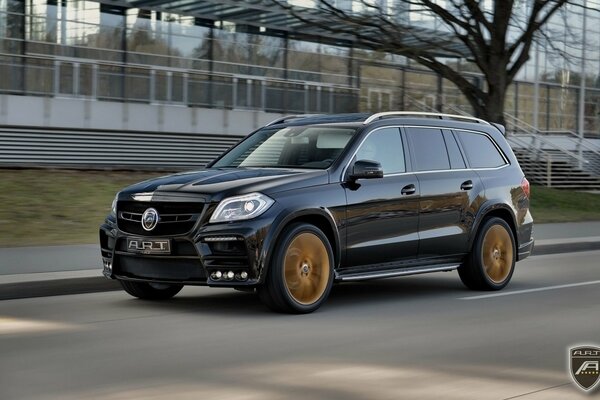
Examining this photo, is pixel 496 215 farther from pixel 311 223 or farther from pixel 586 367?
pixel 586 367

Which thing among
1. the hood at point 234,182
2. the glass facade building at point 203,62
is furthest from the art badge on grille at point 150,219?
the glass facade building at point 203,62

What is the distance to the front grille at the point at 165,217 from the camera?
28.7 ft

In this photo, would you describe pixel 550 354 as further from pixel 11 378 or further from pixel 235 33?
pixel 235 33

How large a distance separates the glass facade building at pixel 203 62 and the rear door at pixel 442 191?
45.6ft

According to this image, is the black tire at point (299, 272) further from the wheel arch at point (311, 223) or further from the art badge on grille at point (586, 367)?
the art badge on grille at point (586, 367)

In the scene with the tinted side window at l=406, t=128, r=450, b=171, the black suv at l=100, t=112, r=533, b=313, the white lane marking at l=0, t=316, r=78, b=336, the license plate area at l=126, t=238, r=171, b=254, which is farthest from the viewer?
the tinted side window at l=406, t=128, r=450, b=171

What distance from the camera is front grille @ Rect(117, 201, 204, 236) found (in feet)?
28.7

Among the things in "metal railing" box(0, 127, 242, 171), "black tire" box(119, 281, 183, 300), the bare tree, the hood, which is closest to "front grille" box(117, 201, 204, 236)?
the hood

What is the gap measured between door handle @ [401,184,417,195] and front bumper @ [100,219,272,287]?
6.11 feet

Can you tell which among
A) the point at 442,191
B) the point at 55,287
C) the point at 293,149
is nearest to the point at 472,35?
→ the point at 442,191

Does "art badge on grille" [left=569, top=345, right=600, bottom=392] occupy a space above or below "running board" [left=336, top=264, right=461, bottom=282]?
above

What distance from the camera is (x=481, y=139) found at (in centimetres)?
1147

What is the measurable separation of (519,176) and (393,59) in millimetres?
27364

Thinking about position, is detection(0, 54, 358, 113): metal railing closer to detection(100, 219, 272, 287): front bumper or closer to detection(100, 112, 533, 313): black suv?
detection(100, 112, 533, 313): black suv
